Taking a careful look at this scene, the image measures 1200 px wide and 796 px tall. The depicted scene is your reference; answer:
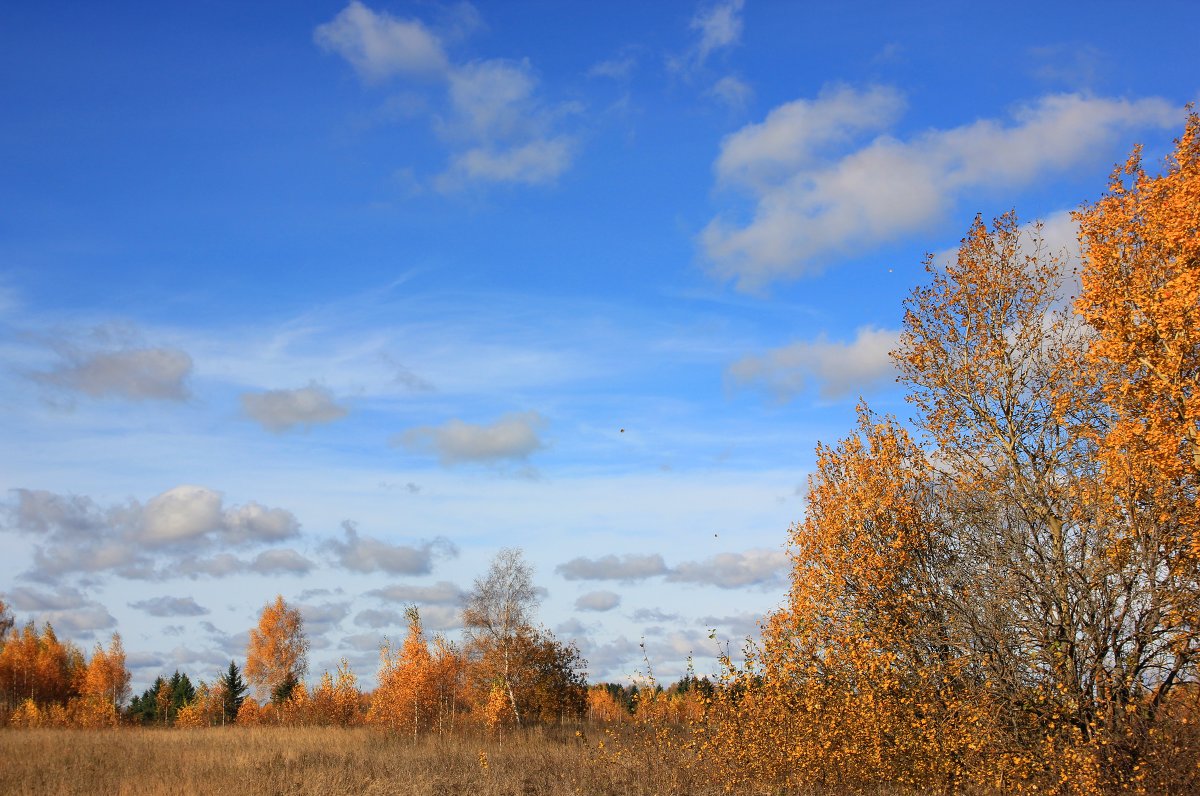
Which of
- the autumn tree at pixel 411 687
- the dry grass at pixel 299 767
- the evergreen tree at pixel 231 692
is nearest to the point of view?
the dry grass at pixel 299 767

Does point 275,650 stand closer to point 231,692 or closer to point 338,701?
point 231,692

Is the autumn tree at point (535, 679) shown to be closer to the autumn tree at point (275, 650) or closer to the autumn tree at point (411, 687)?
the autumn tree at point (411, 687)

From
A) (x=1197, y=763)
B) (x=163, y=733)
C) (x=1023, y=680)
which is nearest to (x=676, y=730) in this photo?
(x=1023, y=680)

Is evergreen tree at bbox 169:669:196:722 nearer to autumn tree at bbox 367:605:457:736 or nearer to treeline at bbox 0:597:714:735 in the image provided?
treeline at bbox 0:597:714:735

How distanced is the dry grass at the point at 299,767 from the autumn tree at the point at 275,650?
165 ft

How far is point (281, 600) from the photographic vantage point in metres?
81.7

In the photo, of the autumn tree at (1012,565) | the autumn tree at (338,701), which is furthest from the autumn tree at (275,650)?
the autumn tree at (1012,565)

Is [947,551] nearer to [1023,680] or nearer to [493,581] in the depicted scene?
[1023,680]

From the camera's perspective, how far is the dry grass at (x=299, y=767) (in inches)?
789

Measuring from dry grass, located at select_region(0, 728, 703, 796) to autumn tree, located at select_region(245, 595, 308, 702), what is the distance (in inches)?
1974

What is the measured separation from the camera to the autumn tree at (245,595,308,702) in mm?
77875

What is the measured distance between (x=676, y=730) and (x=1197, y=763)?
55.1 ft

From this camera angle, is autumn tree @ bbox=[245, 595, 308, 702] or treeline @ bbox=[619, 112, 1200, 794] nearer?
treeline @ bbox=[619, 112, 1200, 794]

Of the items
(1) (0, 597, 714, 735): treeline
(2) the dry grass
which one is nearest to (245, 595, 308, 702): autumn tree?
(1) (0, 597, 714, 735): treeline
